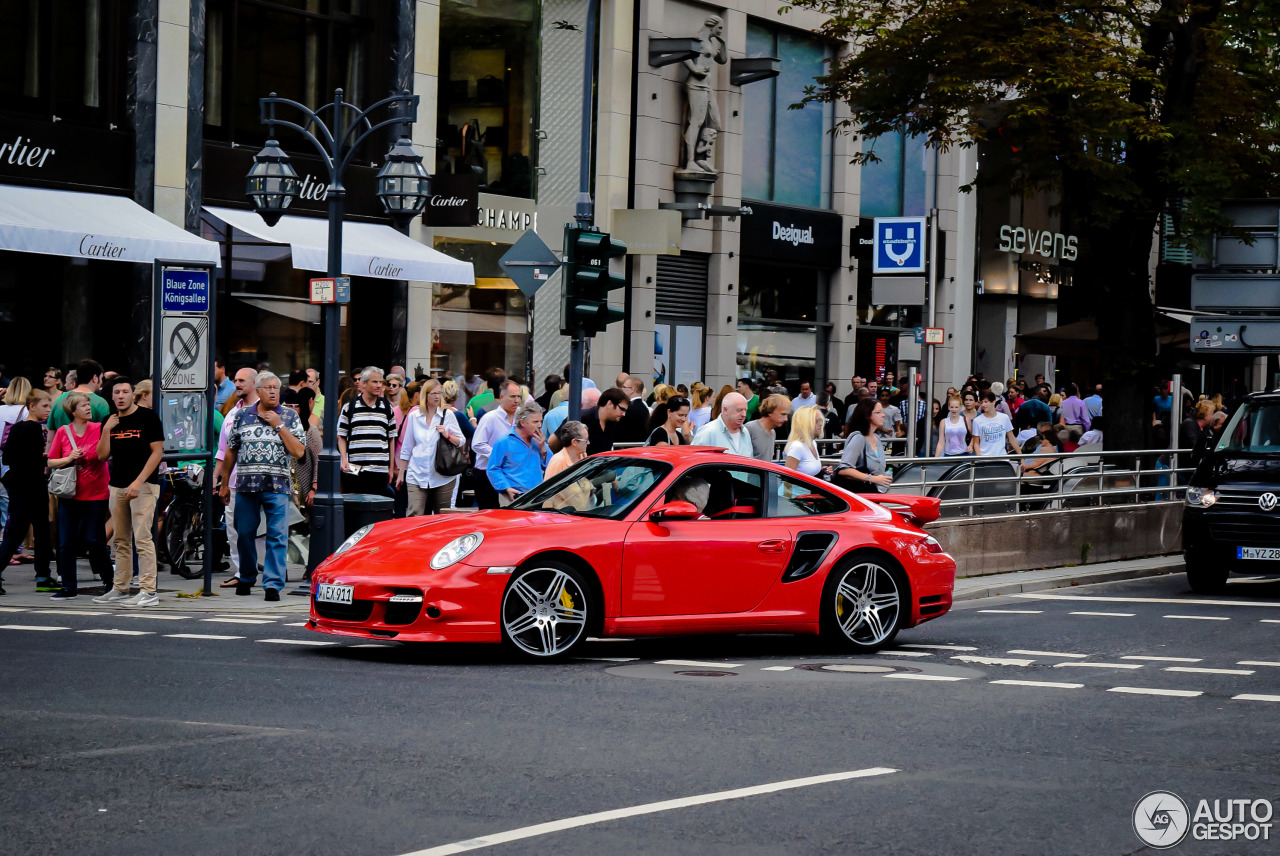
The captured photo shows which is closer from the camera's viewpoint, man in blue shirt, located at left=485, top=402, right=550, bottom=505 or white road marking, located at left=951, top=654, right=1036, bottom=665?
white road marking, located at left=951, top=654, right=1036, bottom=665

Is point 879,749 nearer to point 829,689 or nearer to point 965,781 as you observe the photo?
point 965,781

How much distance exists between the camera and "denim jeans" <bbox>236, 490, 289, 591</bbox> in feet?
49.6

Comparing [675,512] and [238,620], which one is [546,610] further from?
[238,620]

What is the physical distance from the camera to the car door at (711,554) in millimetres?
11594

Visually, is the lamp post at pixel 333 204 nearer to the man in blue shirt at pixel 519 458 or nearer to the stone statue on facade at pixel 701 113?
the man in blue shirt at pixel 519 458

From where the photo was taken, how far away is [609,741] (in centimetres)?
846

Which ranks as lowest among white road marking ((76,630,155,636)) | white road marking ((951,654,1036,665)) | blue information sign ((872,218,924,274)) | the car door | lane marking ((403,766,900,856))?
white road marking ((76,630,155,636))

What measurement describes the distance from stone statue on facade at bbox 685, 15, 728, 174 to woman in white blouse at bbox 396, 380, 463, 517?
17.1 meters

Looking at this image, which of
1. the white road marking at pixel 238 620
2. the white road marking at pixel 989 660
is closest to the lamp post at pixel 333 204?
the white road marking at pixel 238 620

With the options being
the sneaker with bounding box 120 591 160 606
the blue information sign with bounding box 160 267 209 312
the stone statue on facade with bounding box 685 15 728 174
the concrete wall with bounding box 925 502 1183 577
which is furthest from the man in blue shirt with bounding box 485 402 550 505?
the stone statue on facade with bounding box 685 15 728 174

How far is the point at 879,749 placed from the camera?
333 inches

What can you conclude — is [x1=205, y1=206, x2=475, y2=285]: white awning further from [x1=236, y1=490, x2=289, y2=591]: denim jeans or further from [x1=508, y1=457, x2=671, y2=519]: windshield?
[x1=508, y1=457, x2=671, y2=519]: windshield

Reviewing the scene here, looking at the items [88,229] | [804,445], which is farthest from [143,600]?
[88,229]

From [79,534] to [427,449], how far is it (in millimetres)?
3359
